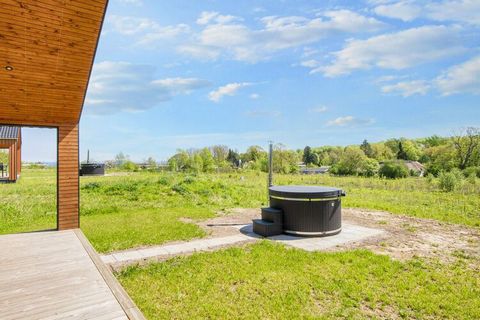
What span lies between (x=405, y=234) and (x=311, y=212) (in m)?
2.52

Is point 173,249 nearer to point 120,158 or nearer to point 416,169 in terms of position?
point 120,158

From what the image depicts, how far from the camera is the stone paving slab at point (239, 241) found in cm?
557

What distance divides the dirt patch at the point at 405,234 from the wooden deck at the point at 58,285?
10.8 ft

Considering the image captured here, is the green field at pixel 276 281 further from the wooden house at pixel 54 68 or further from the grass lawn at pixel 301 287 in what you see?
the wooden house at pixel 54 68

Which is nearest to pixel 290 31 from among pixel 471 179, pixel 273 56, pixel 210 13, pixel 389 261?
pixel 210 13

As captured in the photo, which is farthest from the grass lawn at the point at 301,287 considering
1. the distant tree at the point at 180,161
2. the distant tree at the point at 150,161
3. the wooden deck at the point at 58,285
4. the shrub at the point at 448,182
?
the distant tree at the point at 150,161

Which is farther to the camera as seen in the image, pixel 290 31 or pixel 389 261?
pixel 290 31

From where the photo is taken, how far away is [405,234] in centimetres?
729

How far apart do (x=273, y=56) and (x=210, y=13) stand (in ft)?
27.8

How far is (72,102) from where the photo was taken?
20.1ft

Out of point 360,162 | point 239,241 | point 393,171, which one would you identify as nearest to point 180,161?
point 360,162

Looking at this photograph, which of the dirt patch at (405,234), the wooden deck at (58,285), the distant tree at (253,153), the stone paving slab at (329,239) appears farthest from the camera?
the distant tree at (253,153)

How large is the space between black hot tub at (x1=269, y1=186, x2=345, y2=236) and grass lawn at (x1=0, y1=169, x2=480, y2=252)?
2292 millimetres

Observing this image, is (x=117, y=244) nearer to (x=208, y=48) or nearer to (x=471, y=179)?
(x=208, y=48)
